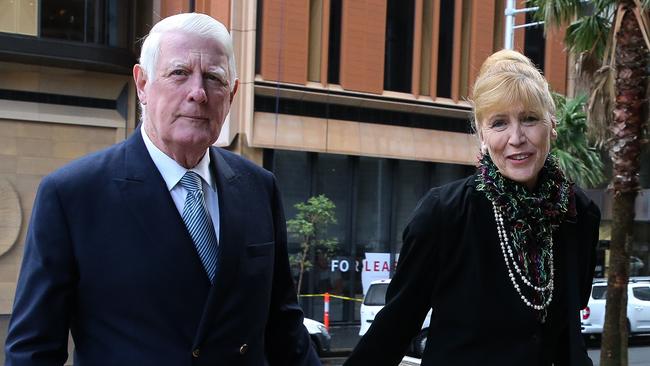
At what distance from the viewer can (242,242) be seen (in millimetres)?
2990

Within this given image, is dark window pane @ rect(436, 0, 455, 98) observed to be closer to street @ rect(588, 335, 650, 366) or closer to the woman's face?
street @ rect(588, 335, 650, 366)

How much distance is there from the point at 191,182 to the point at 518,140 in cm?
114

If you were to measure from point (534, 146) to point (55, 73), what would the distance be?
23.3 metres

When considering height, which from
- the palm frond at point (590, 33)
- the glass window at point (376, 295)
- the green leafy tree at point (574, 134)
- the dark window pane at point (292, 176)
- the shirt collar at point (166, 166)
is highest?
the palm frond at point (590, 33)

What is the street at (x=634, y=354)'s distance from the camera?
61.4 feet

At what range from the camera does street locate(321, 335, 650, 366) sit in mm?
18719

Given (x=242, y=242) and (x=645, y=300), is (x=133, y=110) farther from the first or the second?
(x=242, y=242)

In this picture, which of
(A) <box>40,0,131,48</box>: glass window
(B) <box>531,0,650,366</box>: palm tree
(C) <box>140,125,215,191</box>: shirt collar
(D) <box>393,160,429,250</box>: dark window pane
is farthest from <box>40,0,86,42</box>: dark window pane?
(C) <box>140,125,215,191</box>: shirt collar

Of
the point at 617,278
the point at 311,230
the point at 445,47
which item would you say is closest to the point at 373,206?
the point at 311,230

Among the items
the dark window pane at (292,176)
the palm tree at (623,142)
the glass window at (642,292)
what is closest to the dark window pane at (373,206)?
the dark window pane at (292,176)

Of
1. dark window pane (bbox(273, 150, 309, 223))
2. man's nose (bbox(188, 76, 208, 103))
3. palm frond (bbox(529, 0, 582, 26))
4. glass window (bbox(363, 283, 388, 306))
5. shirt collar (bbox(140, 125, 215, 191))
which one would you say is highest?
palm frond (bbox(529, 0, 582, 26))

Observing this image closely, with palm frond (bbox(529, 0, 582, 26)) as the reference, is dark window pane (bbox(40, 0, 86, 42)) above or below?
above

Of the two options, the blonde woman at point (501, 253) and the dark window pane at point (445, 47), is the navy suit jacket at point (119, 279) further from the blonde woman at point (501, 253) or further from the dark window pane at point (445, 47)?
the dark window pane at point (445, 47)

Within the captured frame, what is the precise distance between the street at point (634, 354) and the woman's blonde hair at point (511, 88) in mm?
14788
